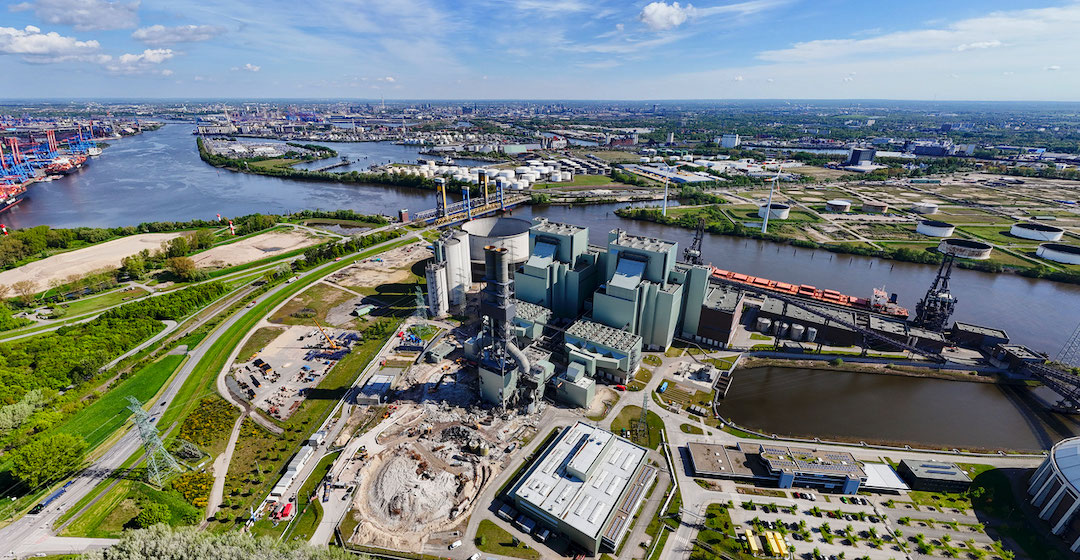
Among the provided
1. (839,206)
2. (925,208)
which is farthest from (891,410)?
(925,208)

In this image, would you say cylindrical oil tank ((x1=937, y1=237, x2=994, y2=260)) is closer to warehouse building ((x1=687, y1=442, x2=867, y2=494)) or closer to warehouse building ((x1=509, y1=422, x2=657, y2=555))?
warehouse building ((x1=687, y1=442, x2=867, y2=494))

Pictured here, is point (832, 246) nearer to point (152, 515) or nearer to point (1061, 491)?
point (1061, 491)

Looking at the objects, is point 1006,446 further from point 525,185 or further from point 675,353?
point 525,185

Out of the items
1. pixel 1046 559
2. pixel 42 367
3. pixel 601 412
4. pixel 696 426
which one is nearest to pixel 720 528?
pixel 696 426

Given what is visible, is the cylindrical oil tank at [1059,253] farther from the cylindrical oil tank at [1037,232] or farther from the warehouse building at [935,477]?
the warehouse building at [935,477]

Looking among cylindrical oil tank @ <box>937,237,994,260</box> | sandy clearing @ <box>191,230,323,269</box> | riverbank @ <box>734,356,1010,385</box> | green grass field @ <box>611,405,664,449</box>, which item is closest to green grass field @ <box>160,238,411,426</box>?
sandy clearing @ <box>191,230,323,269</box>
